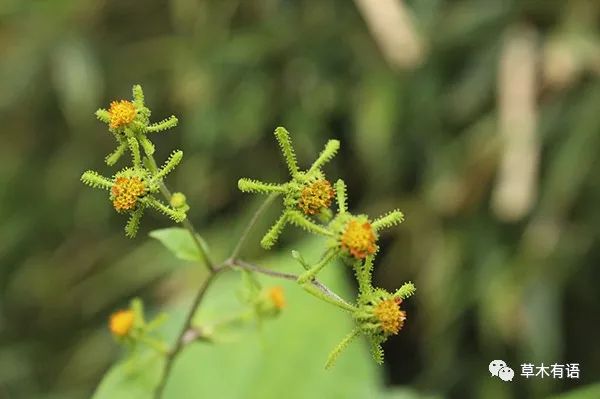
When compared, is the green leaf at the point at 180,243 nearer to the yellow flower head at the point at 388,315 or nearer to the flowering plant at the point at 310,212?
the flowering plant at the point at 310,212

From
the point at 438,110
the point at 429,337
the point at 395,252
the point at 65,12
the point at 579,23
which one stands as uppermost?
the point at 65,12

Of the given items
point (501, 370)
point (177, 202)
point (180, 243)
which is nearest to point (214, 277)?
point (180, 243)

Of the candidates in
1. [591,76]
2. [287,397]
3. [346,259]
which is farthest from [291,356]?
[591,76]

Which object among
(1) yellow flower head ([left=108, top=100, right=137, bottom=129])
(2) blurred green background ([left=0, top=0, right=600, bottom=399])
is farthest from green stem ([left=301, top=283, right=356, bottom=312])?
(2) blurred green background ([left=0, top=0, right=600, bottom=399])

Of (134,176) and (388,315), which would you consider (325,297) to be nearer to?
(388,315)

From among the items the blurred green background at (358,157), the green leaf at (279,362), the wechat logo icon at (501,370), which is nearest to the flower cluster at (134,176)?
the green leaf at (279,362)

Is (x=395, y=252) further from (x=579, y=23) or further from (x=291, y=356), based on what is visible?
(x=291, y=356)
